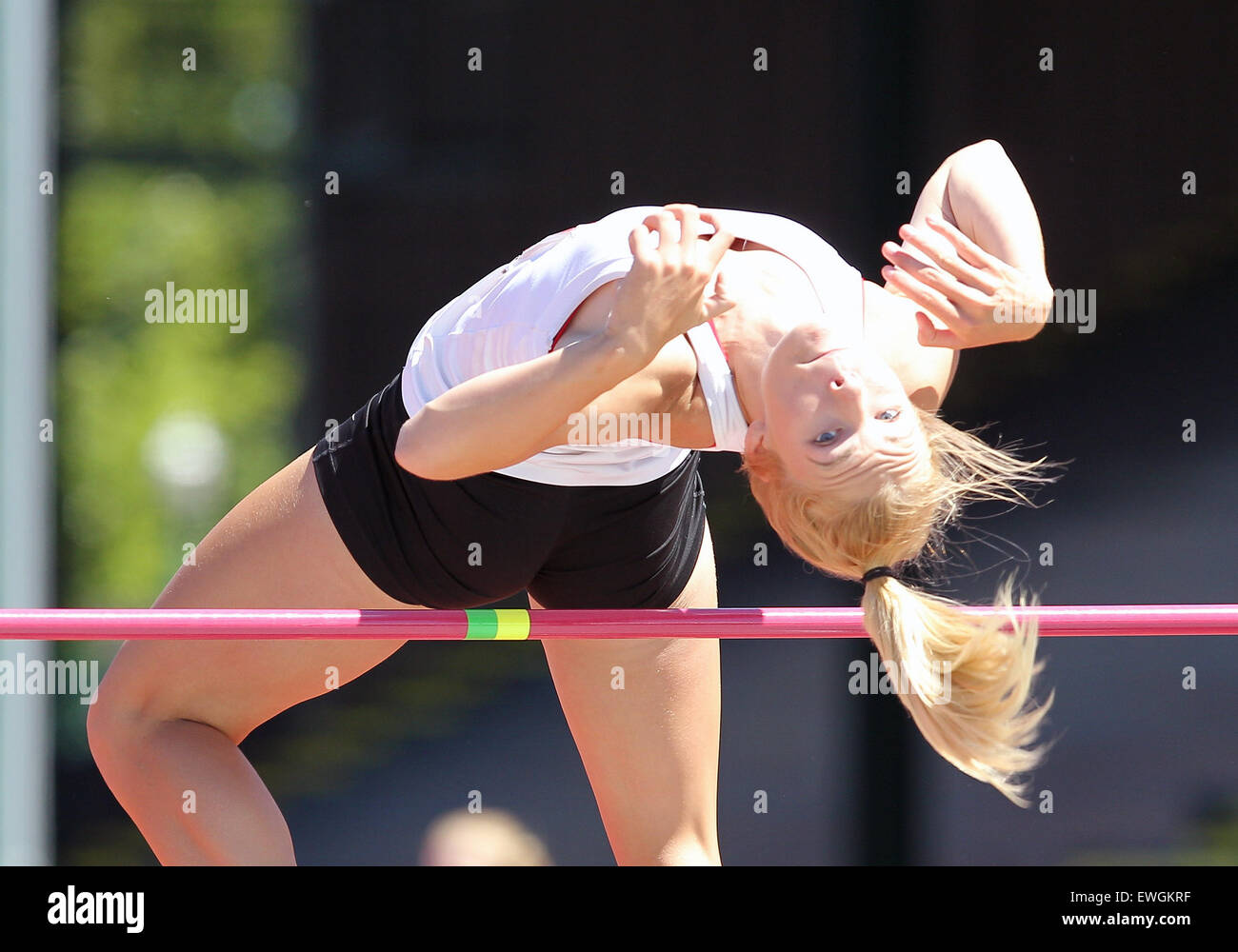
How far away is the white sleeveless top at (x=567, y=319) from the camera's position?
5.54 ft

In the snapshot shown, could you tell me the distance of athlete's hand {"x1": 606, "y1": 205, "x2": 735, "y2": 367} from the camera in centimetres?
154

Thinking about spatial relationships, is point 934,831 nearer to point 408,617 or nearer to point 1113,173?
point 1113,173

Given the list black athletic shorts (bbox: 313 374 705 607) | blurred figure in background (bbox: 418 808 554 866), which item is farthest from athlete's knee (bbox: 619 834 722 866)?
blurred figure in background (bbox: 418 808 554 866)

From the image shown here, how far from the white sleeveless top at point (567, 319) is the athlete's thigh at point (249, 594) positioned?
21 centimetres

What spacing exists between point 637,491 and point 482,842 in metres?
1.63

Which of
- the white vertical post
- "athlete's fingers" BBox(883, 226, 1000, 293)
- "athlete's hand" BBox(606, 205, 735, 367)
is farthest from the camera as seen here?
the white vertical post

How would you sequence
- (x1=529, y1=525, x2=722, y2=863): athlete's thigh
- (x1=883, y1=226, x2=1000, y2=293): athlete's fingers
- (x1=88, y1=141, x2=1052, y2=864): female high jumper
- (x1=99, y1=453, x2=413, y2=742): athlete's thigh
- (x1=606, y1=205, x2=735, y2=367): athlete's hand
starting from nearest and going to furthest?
(x1=606, y1=205, x2=735, y2=367): athlete's hand → (x1=88, y1=141, x2=1052, y2=864): female high jumper → (x1=883, y1=226, x2=1000, y2=293): athlete's fingers → (x1=99, y1=453, x2=413, y2=742): athlete's thigh → (x1=529, y1=525, x2=722, y2=863): athlete's thigh

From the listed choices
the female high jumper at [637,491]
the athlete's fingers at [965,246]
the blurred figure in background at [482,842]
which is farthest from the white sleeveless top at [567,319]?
the blurred figure in background at [482,842]

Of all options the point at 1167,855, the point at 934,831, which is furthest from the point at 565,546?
the point at 1167,855

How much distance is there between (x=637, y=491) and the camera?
1.91 m

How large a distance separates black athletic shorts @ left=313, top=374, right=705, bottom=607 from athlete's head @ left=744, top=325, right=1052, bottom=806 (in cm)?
21

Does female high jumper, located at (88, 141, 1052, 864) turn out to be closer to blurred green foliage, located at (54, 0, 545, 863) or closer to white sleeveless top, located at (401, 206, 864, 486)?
white sleeveless top, located at (401, 206, 864, 486)

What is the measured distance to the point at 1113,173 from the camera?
3.33 meters
